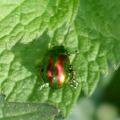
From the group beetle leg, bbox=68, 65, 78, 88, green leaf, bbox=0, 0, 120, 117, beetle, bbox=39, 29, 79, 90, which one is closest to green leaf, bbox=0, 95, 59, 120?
green leaf, bbox=0, 0, 120, 117

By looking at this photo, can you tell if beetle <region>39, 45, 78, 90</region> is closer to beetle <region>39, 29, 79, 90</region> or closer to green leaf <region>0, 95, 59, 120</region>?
beetle <region>39, 29, 79, 90</region>

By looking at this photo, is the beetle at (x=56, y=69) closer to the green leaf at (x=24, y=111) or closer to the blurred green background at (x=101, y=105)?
the green leaf at (x=24, y=111)

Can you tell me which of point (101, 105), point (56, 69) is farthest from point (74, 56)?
point (101, 105)

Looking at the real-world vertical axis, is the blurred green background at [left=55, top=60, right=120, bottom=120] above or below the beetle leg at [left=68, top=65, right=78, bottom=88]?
below

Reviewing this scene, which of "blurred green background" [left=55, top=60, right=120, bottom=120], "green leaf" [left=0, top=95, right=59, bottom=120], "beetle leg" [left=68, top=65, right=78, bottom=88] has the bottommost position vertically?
"blurred green background" [left=55, top=60, right=120, bottom=120]

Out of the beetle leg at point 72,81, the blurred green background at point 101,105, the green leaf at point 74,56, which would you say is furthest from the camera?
the blurred green background at point 101,105

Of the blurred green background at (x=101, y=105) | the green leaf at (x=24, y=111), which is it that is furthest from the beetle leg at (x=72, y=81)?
the blurred green background at (x=101, y=105)
